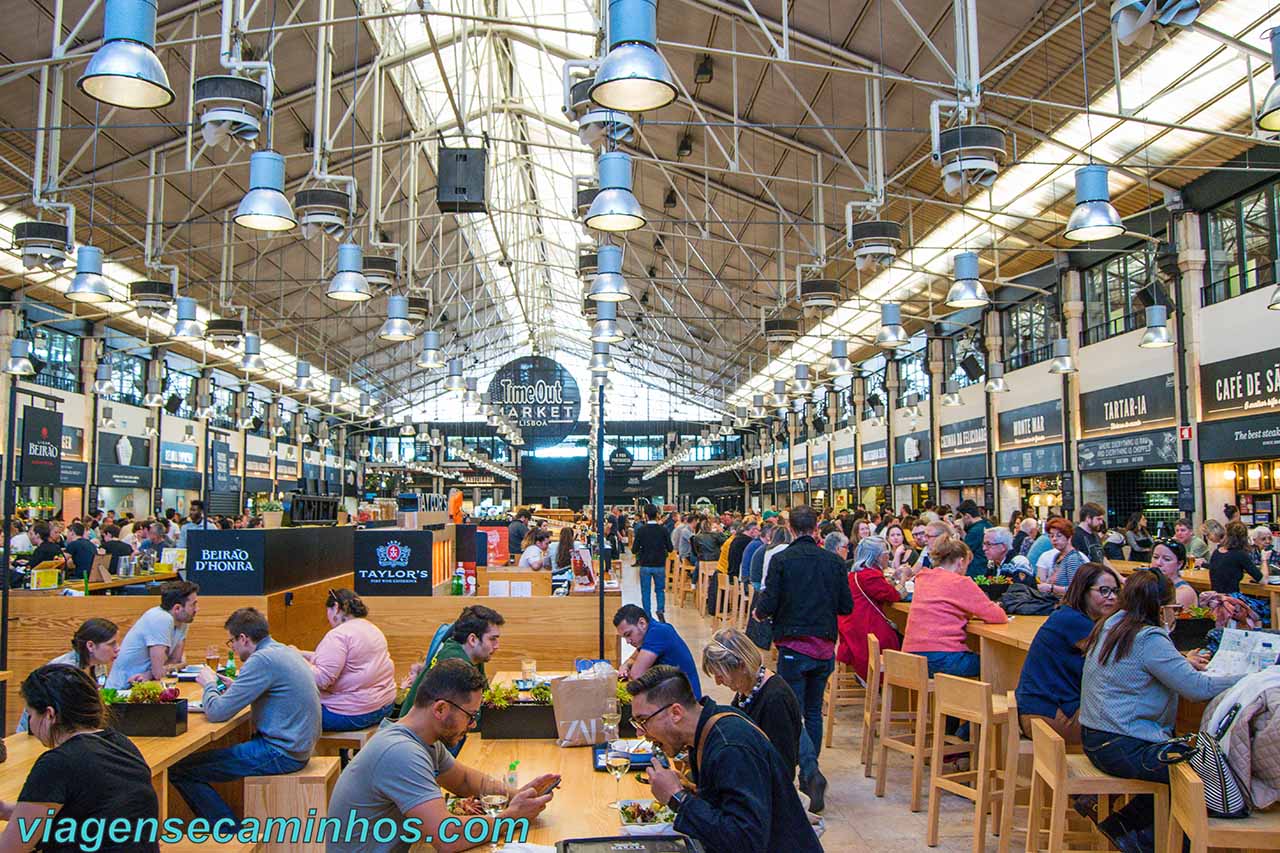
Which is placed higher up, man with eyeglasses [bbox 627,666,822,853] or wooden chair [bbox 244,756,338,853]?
man with eyeglasses [bbox 627,666,822,853]

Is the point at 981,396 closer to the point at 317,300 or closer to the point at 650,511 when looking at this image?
the point at 650,511

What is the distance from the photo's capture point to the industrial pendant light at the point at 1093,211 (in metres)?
6.56

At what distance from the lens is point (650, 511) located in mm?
13672

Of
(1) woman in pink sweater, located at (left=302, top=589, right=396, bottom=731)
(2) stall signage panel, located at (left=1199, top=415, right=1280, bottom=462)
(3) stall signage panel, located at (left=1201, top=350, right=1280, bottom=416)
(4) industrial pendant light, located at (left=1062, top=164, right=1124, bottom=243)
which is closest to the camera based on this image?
(1) woman in pink sweater, located at (left=302, top=589, right=396, bottom=731)

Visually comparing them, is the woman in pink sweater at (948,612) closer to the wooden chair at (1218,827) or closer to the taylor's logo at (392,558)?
the wooden chair at (1218,827)

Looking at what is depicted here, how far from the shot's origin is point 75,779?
9.14 feet

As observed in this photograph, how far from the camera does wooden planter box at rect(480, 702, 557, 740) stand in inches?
166

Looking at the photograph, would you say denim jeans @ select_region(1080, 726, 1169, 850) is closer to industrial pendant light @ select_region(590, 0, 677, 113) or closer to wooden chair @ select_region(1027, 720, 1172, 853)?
wooden chair @ select_region(1027, 720, 1172, 853)

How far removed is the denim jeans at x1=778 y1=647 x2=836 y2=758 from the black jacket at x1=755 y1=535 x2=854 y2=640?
0.46 ft

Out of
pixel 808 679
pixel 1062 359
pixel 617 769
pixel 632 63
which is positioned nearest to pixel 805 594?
pixel 808 679

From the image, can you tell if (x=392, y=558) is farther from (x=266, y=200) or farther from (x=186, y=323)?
(x=186, y=323)

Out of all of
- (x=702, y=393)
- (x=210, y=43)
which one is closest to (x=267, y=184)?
(x=210, y=43)

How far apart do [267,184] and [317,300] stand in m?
19.5

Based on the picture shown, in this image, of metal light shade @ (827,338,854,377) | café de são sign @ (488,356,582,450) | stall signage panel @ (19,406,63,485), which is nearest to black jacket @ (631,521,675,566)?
metal light shade @ (827,338,854,377)
